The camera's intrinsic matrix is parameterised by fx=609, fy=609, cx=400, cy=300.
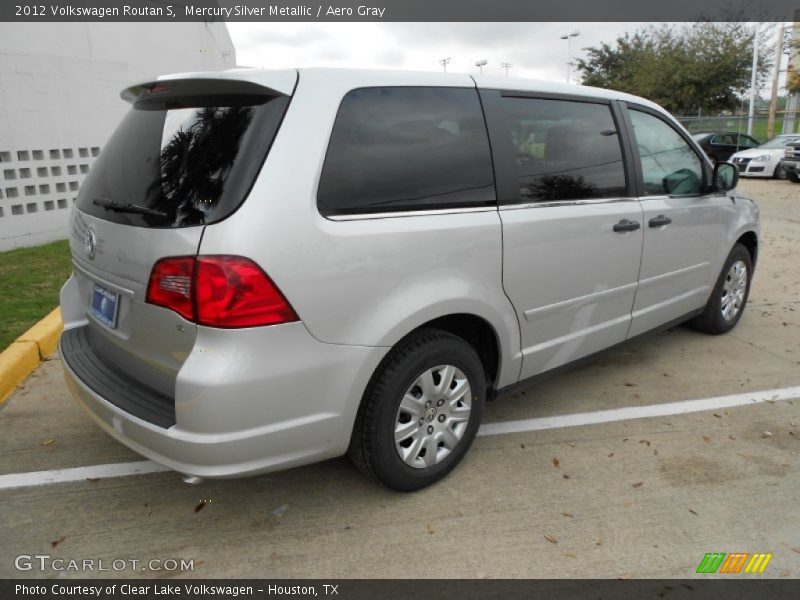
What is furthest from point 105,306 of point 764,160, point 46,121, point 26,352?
point 764,160

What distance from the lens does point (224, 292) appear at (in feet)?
6.80

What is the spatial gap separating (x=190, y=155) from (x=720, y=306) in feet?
13.3

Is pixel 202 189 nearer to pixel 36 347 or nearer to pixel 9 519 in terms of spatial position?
pixel 9 519

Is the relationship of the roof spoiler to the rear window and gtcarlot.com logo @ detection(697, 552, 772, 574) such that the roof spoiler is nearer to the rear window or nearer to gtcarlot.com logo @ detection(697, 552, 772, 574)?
the rear window

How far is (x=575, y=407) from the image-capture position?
12.0 ft

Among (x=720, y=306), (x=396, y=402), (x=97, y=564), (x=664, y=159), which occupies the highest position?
(x=664, y=159)

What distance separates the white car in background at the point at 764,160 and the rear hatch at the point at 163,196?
59.1 ft

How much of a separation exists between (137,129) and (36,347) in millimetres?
2435

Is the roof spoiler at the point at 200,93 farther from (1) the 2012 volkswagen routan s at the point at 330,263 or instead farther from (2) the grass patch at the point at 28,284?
(2) the grass patch at the point at 28,284

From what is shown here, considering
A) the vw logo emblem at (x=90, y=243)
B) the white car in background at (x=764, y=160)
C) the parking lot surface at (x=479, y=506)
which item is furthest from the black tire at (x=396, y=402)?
the white car in background at (x=764, y=160)

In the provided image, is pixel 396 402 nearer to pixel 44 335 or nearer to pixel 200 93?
pixel 200 93

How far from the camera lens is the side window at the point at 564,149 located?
297cm

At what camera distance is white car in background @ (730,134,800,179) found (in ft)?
56.4

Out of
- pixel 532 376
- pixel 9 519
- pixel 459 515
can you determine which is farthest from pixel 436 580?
pixel 9 519
